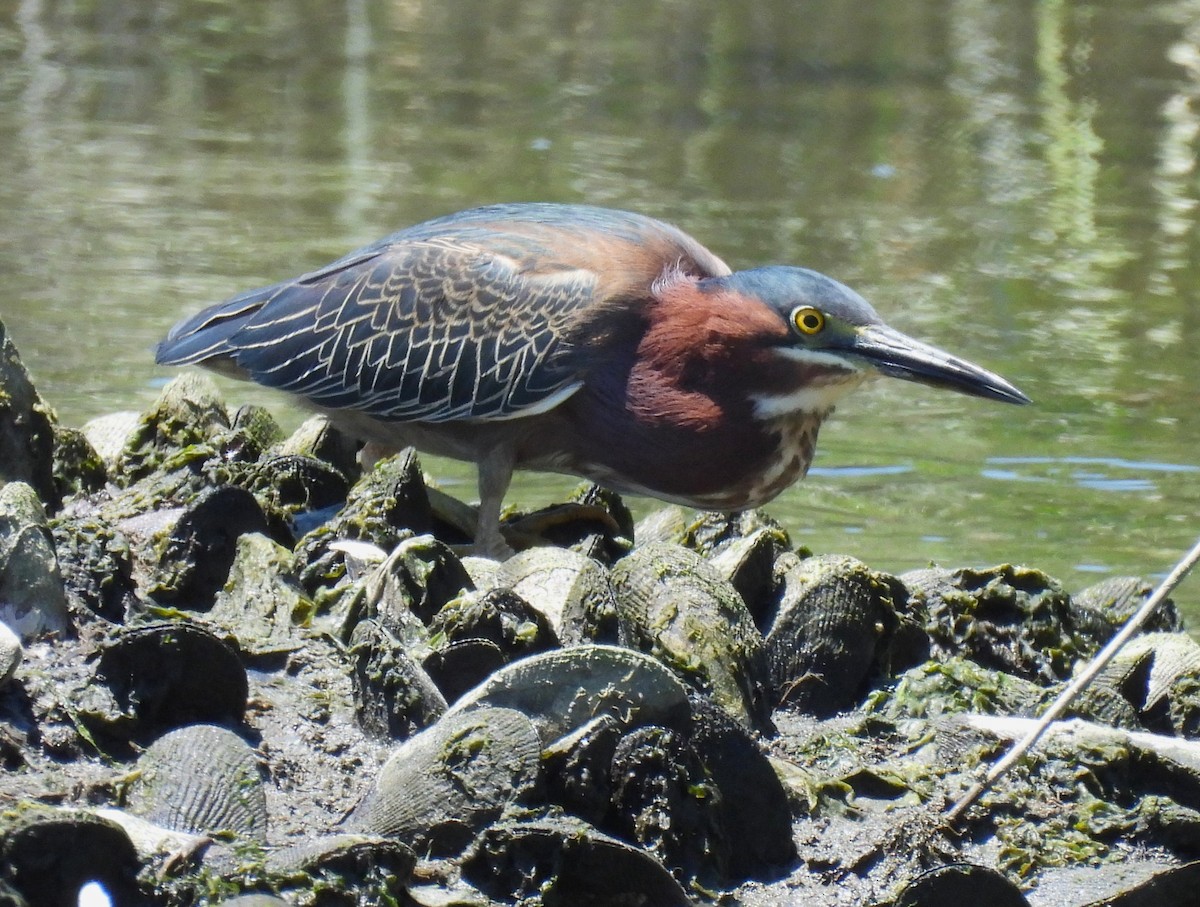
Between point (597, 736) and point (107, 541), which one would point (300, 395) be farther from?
point (597, 736)

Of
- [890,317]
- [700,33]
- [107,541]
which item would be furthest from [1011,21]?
[107,541]

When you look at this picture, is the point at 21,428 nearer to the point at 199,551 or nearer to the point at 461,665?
the point at 199,551

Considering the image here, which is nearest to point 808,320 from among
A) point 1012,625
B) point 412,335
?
point 1012,625

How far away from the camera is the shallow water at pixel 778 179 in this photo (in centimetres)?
924

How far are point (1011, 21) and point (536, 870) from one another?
63.0ft

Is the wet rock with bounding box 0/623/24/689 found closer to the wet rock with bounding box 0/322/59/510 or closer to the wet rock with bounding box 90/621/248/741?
the wet rock with bounding box 90/621/248/741

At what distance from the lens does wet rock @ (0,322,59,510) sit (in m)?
6.03

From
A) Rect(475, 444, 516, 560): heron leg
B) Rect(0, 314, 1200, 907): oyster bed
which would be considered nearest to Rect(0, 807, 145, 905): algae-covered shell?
Rect(0, 314, 1200, 907): oyster bed

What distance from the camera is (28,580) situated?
471 centimetres

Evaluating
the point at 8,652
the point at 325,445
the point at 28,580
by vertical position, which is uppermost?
the point at 8,652

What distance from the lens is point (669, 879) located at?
12.9 feet

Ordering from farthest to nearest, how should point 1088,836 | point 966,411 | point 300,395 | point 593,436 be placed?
point 966,411 → point 300,395 → point 593,436 → point 1088,836

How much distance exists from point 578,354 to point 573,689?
248 cm

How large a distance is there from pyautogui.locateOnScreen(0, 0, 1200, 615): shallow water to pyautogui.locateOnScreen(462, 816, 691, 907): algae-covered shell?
3.97 metres
